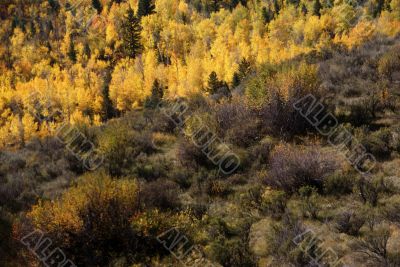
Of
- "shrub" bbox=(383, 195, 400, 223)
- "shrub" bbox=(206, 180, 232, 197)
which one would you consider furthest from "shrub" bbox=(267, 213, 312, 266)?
"shrub" bbox=(206, 180, 232, 197)

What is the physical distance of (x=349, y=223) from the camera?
859 cm

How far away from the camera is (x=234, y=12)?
2958 inches

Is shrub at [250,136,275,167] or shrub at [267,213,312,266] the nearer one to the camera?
shrub at [267,213,312,266]

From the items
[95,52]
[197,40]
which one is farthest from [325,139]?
[95,52]

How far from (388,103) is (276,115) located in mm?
5038

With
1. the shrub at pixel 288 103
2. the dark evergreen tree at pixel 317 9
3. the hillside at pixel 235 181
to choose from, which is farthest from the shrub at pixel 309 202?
the dark evergreen tree at pixel 317 9

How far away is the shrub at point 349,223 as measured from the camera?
27.7ft

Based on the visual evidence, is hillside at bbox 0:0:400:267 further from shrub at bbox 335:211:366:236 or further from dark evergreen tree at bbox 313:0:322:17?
dark evergreen tree at bbox 313:0:322:17

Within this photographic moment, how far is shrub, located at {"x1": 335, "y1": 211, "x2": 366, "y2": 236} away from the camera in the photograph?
8.44 metres

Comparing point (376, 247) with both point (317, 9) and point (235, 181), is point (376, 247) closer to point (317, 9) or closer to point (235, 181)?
point (235, 181)

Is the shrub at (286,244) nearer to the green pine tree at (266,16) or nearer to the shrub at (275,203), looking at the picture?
the shrub at (275,203)

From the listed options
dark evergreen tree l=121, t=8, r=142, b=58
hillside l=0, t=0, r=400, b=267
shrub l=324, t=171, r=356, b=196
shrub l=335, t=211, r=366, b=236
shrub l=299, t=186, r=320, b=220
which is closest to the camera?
shrub l=335, t=211, r=366, b=236

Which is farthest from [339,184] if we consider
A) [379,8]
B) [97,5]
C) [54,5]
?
[54,5]

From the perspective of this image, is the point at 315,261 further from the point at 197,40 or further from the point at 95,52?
the point at 95,52
